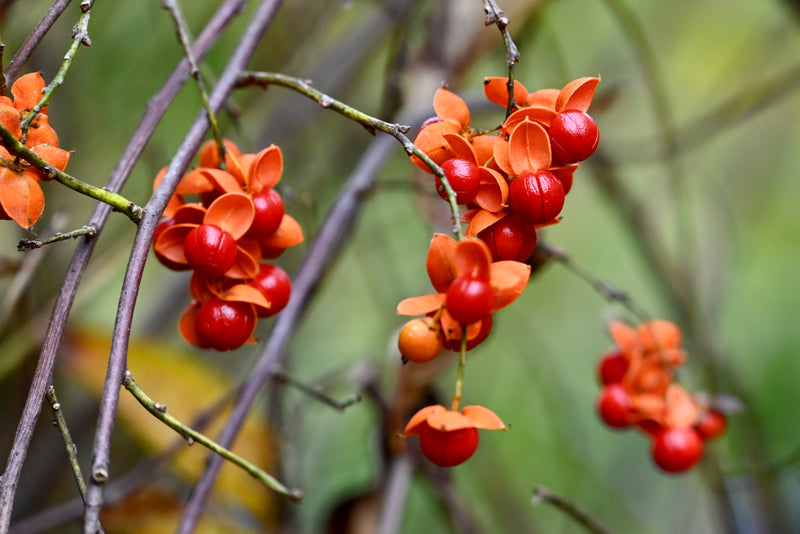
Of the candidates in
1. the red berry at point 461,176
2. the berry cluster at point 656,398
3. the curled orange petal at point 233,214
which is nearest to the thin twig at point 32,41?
the curled orange petal at point 233,214

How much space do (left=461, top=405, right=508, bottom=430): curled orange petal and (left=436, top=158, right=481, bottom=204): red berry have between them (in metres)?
0.13

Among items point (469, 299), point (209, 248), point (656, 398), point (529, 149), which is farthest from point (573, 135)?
Result: point (656, 398)

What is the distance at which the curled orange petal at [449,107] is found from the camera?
1.60ft

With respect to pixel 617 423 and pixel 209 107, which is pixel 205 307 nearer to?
pixel 209 107

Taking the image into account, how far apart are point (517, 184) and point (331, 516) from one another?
0.76 meters

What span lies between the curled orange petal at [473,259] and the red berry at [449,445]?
0.10 metres

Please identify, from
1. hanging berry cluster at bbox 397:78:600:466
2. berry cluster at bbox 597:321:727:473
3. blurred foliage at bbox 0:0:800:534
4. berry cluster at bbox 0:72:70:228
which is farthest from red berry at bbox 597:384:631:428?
berry cluster at bbox 0:72:70:228

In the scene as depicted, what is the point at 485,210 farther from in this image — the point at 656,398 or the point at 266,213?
the point at 656,398

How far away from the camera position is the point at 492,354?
5.82 feet

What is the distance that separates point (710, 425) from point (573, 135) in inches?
21.6

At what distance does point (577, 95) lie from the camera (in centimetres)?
48

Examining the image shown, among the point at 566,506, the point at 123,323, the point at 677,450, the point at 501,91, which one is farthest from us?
the point at 677,450

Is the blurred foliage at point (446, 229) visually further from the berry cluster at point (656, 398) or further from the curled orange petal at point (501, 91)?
the curled orange petal at point (501, 91)

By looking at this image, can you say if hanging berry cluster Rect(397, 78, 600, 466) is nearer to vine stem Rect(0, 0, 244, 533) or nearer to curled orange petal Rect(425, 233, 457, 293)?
curled orange petal Rect(425, 233, 457, 293)
